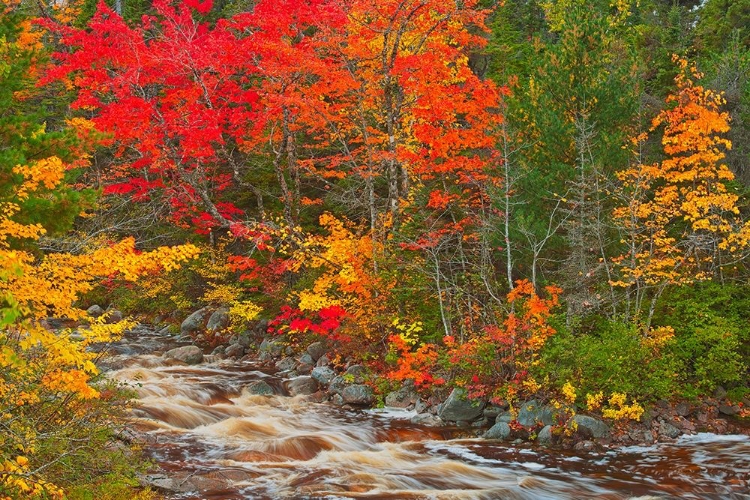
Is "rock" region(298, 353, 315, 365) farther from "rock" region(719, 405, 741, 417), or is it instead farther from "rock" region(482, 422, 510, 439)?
"rock" region(719, 405, 741, 417)

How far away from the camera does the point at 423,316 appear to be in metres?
17.5

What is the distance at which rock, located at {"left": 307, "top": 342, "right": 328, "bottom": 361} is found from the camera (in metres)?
19.4

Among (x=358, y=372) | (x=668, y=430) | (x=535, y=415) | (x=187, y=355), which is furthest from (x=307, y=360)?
(x=668, y=430)

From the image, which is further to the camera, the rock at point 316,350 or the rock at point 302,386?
the rock at point 316,350

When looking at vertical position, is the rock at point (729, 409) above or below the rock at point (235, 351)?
above

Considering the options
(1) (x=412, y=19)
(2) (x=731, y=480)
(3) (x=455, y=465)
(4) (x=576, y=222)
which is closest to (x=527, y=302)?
(4) (x=576, y=222)

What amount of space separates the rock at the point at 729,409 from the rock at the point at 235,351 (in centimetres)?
1395

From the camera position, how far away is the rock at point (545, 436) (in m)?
12.6

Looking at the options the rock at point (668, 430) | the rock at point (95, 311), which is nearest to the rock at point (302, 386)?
the rock at point (668, 430)

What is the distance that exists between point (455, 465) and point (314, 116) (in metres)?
12.1

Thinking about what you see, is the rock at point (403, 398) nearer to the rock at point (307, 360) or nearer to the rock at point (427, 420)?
the rock at point (427, 420)

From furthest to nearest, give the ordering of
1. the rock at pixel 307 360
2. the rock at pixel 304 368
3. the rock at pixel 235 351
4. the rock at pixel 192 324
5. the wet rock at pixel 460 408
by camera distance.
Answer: the rock at pixel 192 324 → the rock at pixel 235 351 → the rock at pixel 307 360 → the rock at pixel 304 368 → the wet rock at pixel 460 408

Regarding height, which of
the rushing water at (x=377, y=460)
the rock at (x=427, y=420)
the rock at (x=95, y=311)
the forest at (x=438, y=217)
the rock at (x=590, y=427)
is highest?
the forest at (x=438, y=217)

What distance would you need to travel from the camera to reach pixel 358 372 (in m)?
17.0
